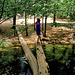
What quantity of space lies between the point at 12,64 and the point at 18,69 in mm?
942

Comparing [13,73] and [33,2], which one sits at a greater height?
[33,2]

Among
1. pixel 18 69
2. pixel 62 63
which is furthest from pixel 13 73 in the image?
pixel 62 63

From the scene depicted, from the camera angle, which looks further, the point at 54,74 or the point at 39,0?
the point at 54,74

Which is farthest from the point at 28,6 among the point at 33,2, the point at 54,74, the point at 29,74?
the point at 54,74

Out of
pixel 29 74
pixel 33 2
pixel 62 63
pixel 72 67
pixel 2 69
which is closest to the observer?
pixel 33 2

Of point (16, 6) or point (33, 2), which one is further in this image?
point (33, 2)

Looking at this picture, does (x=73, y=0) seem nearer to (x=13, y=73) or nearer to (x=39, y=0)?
(x=39, y=0)

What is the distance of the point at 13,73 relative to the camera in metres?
7.17

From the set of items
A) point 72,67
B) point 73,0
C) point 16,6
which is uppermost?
point 73,0

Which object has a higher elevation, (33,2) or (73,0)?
(73,0)

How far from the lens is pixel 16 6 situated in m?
6.05

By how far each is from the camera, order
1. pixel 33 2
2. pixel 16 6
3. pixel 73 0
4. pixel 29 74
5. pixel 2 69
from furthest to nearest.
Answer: pixel 73 0, pixel 2 69, pixel 29 74, pixel 33 2, pixel 16 6

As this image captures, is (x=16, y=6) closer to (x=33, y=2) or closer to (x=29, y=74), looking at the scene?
(x=33, y=2)

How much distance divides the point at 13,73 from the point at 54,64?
3289 millimetres
